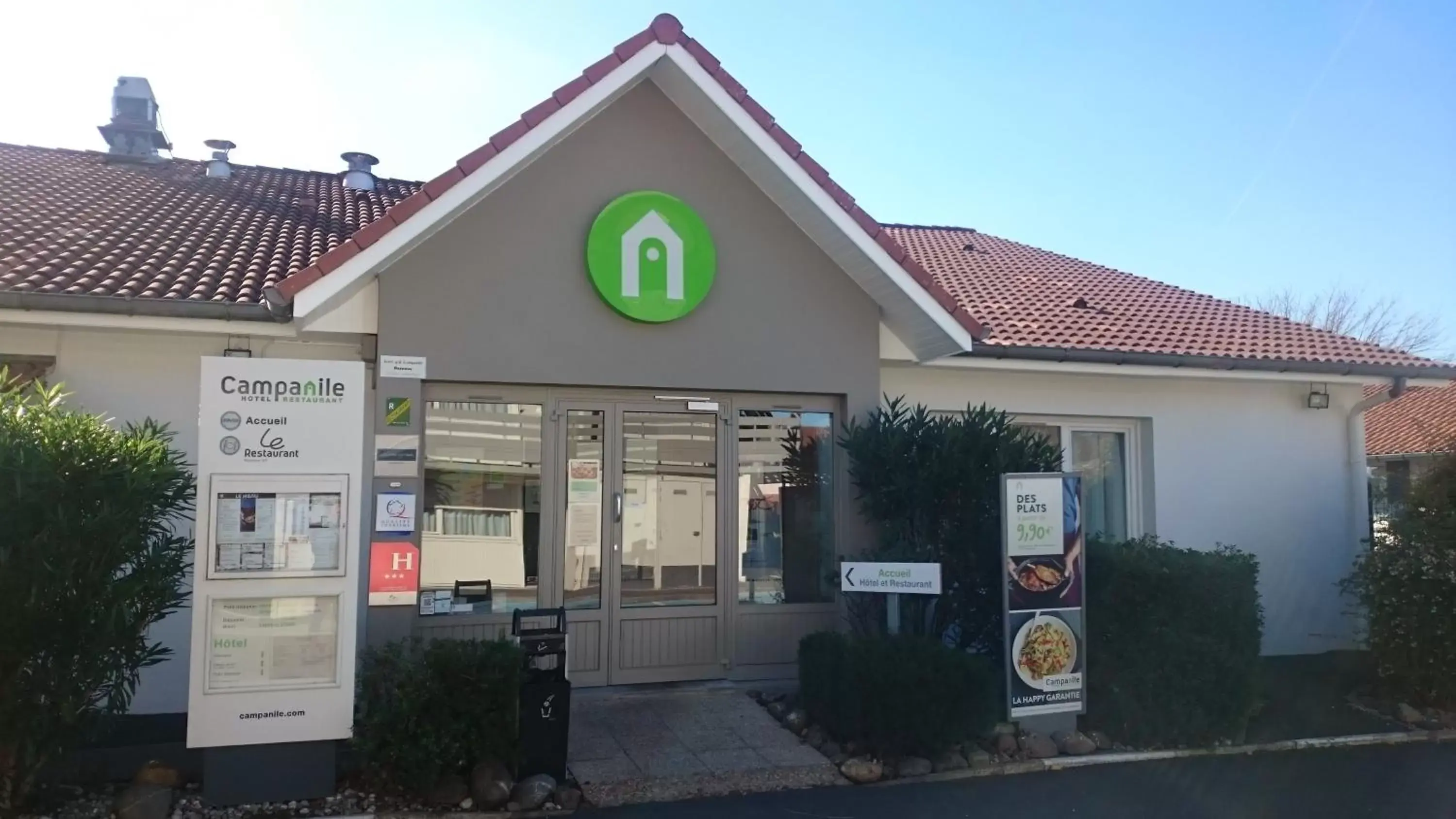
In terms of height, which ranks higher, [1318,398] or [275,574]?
[1318,398]

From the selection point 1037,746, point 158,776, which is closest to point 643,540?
point 1037,746

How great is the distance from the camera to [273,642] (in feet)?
20.0

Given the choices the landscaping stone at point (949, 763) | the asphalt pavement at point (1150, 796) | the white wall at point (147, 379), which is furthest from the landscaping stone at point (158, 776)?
the landscaping stone at point (949, 763)

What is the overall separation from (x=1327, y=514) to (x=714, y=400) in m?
7.07

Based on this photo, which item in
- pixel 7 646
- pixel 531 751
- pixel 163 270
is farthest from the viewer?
pixel 163 270

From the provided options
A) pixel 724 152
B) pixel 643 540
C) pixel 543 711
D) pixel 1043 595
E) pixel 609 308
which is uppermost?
pixel 724 152

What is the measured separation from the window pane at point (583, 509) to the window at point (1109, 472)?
5150mm

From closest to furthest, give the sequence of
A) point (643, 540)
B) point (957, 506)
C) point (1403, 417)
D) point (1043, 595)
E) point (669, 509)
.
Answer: point (1043, 595) < point (957, 506) < point (643, 540) < point (669, 509) < point (1403, 417)

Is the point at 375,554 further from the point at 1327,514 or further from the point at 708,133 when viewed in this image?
the point at 1327,514

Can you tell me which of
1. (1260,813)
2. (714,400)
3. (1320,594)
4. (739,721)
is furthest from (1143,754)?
(1320,594)

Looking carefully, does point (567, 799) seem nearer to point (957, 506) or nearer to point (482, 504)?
point (482, 504)

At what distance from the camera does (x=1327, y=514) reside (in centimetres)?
1144

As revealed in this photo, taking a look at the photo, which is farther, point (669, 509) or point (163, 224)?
point (163, 224)

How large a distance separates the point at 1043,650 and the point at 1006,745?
738mm
